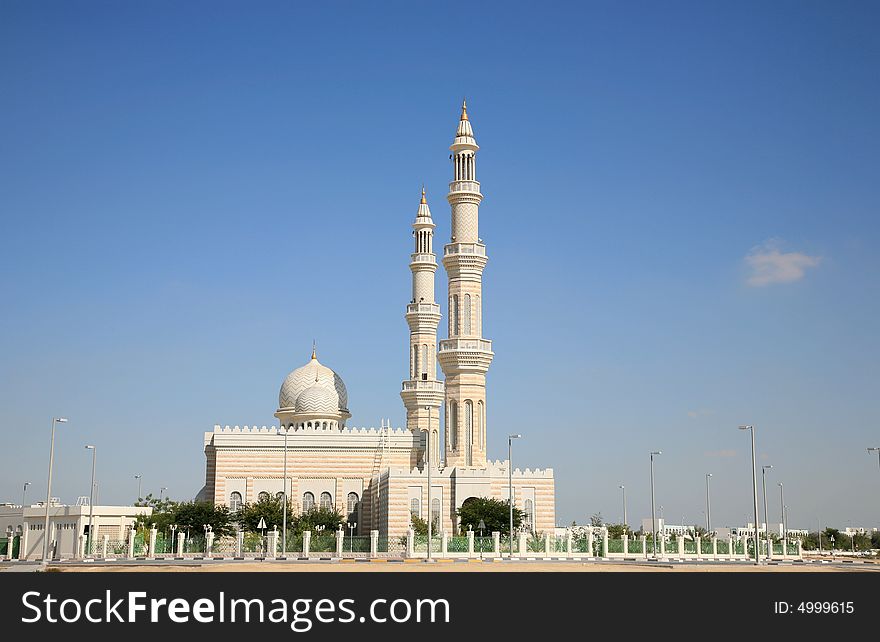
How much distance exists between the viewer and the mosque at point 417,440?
72875 millimetres

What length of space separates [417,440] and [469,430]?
10940 millimetres

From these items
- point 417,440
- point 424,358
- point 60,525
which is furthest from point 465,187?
point 60,525

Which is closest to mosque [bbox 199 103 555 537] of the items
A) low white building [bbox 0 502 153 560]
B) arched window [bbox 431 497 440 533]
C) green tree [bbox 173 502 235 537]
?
arched window [bbox 431 497 440 533]

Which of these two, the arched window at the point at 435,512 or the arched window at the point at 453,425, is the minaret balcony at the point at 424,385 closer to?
the arched window at the point at 453,425

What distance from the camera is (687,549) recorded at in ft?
215

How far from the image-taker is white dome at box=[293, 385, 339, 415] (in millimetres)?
87062

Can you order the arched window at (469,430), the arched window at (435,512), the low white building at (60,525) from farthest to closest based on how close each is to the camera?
the arched window at (469,430), the arched window at (435,512), the low white building at (60,525)

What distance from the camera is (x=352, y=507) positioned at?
82312 mm

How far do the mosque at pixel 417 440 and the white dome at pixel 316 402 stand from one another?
0.31ft

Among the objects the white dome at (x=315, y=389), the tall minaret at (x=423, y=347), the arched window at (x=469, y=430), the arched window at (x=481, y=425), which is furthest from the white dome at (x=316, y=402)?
the arched window at (x=481, y=425)

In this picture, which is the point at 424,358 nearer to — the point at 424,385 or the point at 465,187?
the point at 424,385

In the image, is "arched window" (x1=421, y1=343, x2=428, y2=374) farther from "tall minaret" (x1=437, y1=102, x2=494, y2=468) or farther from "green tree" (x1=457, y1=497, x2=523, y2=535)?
"green tree" (x1=457, y1=497, x2=523, y2=535)
